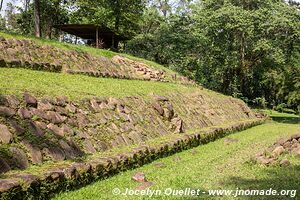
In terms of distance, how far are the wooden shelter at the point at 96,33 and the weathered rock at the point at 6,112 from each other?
18257 mm

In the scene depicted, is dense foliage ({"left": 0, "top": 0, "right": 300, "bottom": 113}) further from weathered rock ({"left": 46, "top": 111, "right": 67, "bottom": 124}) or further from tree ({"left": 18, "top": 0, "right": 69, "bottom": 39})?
weathered rock ({"left": 46, "top": 111, "right": 67, "bottom": 124})

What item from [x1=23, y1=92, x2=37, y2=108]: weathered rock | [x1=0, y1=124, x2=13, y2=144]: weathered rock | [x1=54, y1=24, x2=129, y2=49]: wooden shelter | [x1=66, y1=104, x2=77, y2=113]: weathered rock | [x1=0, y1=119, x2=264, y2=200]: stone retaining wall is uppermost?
[x1=54, y1=24, x2=129, y2=49]: wooden shelter

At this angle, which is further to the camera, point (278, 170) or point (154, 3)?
point (154, 3)

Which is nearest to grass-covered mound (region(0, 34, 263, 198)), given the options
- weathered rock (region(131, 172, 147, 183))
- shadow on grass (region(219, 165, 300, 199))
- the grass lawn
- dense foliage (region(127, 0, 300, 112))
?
the grass lawn

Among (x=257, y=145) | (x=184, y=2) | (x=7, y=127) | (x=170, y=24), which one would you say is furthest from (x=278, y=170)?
(x=184, y=2)

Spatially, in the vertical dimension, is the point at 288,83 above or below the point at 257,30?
below

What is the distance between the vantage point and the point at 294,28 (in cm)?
2972

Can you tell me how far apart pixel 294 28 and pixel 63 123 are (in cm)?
2551

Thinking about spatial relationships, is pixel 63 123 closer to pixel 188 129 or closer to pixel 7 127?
pixel 7 127

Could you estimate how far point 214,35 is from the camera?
3278 cm

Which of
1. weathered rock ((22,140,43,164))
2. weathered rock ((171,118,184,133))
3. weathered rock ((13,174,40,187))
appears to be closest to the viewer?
weathered rock ((13,174,40,187))

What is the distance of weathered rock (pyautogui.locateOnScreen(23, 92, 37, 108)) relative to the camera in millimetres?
9486

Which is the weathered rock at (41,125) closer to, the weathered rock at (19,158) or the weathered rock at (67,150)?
the weathered rock at (67,150)

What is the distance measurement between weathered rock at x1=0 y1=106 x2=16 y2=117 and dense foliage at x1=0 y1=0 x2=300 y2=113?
972 inches
